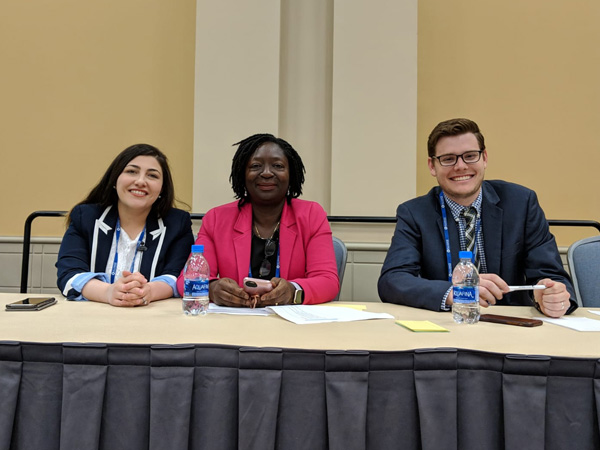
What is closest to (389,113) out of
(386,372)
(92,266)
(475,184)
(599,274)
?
(475,184)

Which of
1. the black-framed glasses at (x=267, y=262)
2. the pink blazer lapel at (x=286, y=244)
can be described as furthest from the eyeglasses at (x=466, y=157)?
the black-framed glasses at (x=267, y=262)

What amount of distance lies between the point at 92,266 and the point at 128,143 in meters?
1.67

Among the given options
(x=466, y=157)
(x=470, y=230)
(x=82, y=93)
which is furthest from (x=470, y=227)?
(x=82, y=93)

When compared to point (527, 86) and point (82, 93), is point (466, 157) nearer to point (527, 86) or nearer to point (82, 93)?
point (527, 86)

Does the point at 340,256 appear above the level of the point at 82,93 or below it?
below

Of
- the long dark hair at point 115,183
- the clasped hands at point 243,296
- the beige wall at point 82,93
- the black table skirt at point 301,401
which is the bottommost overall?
the black table skirt at point 301,401

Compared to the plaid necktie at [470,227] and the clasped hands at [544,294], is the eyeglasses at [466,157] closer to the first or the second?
the plaid necktie at [470,227]

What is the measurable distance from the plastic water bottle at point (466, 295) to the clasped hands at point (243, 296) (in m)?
0.58

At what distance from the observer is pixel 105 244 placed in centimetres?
201

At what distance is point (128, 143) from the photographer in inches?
134

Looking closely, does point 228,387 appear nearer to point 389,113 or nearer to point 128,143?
point 389,113

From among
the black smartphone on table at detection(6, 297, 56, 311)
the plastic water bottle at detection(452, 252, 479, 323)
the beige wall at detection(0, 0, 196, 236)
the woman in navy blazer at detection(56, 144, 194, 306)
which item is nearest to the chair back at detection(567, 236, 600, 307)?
the plastic water bottle at detection(452, 252, 479, 323)

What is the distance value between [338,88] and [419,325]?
85.6 inches

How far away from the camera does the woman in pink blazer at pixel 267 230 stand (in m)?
1.98
